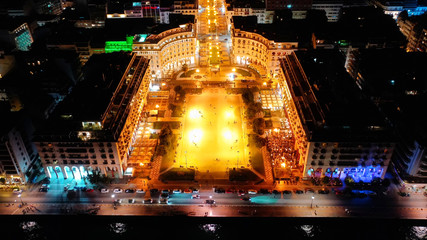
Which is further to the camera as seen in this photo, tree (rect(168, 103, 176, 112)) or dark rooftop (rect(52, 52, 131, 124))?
tree (rect(168, 103, 176, 112))

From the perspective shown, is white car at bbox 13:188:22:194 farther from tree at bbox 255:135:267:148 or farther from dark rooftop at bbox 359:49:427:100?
dark rooftop at bbox 359:49:427:100

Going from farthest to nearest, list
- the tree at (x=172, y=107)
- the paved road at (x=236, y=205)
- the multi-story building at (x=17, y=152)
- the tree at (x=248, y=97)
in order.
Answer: the tree at (x=248, y=97) → the tree at (x=172, y=107) → the multi-story building at (x=17, y=152) → the paved road at (x=236, y=205)

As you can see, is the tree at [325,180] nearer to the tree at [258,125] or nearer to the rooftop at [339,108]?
the rooftop at [339,108]

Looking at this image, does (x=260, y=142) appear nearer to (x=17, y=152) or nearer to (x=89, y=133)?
(x=89, y=133)

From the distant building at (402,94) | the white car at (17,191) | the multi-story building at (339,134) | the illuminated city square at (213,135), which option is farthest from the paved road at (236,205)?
the illuminated city square at (213,135)

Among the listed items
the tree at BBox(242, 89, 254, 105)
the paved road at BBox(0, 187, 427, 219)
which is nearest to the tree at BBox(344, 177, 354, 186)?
the paved road at BBox(0, 187, 427, 219)

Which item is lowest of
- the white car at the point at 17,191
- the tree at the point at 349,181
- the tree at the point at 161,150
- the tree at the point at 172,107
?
the white car at the point at 17,191

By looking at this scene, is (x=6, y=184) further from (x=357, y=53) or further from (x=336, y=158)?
(x=357, y=53)
